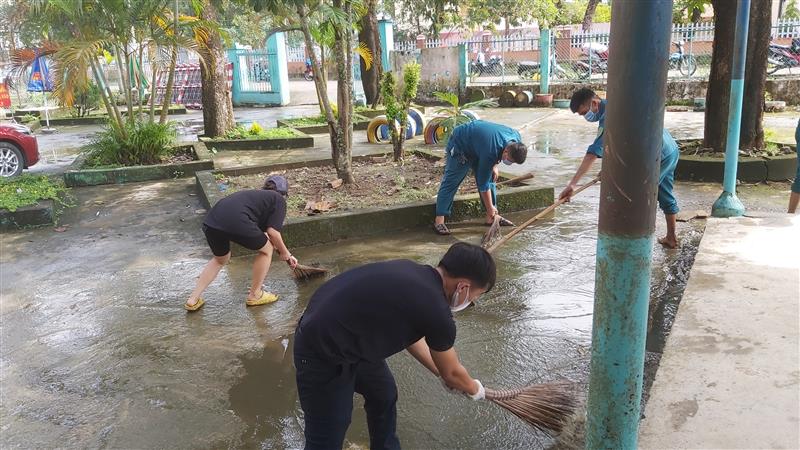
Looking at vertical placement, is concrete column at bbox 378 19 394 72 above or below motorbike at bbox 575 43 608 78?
above

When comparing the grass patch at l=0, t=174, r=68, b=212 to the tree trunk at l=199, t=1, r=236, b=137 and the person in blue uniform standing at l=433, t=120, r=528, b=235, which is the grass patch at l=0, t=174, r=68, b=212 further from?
the person in blue uniform standing at l=433, t=120, r=528, b=235

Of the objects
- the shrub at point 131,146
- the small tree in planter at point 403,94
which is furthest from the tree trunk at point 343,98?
the shrub at point 131,146

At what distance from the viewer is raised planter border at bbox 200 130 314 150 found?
1143 centimetres

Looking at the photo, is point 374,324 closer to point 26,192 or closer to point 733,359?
point 733,359

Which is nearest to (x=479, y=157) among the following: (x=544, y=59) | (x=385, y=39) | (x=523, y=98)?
(x=523, y=98)

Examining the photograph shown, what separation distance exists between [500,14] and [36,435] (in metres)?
31.0

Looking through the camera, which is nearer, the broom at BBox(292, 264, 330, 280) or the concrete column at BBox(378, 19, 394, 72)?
the broom at BBox(292, 264, 330, 280)

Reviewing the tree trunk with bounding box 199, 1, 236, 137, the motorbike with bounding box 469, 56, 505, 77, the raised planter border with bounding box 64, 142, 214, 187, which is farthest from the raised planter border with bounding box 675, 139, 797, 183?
the motorbike with bounding box 469, 56, 505, 77

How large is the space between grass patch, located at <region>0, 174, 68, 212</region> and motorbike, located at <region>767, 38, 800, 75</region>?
17773 mm

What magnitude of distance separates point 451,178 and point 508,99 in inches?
530

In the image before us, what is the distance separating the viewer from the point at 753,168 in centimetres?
776

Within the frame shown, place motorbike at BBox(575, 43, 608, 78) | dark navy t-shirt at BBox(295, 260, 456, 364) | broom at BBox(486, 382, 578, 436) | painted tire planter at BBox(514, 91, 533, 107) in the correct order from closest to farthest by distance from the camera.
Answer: dark navy t-shirt at BBox(295, 260, 456, 364) → broom at BBox(486, 382, 578, 436) → painted tire planter at BBox(514, 91, 533, 107) → motorbike at BBox(575, 43, 608, 78)

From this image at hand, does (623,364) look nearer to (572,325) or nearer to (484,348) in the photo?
(484,348)

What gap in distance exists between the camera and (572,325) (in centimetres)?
408
